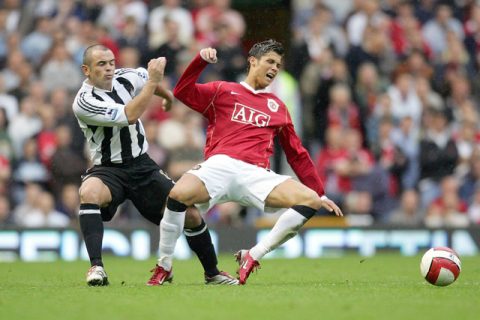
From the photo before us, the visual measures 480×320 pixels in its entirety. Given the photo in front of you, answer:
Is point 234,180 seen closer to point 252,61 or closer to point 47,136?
point 252,61

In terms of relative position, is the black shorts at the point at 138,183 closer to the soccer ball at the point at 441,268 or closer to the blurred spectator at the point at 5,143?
A: the soccer ball at the point at 441,268

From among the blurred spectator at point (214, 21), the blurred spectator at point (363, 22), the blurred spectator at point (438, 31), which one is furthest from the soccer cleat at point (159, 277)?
the blurred spectator at point (438, 31)

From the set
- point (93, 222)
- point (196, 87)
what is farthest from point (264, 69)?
point (93, 222)

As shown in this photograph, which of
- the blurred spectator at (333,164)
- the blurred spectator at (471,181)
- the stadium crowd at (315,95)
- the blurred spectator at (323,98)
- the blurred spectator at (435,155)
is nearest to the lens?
the stadium crowd at (315,95)

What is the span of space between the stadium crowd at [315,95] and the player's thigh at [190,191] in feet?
19.8

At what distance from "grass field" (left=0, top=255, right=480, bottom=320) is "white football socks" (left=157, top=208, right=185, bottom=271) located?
242mm

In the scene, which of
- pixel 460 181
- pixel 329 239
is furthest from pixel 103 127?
pixel 460 181

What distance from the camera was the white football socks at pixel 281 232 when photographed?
358 inches

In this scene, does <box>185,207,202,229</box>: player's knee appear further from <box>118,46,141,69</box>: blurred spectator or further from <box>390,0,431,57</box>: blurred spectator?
<box>390,0,431,57</box>: blurred spectator

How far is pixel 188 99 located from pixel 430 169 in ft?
26.4

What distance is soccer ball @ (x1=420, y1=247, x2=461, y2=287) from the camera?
28.9ft

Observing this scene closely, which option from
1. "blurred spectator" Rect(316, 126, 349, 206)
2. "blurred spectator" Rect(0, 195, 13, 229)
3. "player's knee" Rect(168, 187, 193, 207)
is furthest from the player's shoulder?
"blurred spectator" Rect(316, 126, 349, 206)

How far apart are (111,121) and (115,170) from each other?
51 centimetres

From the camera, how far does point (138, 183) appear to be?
9359 millimetres
